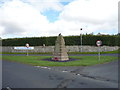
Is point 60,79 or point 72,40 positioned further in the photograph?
point 72,40

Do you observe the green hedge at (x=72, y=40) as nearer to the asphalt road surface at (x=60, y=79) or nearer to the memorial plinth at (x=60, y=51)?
the memorial plinth at (x=60, y=51)

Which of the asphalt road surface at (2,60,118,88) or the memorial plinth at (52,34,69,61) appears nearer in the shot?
the asphalt road surface at (2,60,118,88)

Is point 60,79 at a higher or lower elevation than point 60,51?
lower

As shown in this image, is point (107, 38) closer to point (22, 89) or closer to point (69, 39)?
point (69, 39)

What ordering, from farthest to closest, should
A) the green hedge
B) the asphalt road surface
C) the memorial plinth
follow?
1. the green hedge
2. the memorial plinth
3. the asphalt road surface

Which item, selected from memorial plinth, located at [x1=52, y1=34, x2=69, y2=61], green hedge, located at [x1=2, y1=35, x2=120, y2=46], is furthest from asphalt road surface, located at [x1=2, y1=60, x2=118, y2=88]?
green hedge, located at [x1=2, y1=35, x2=120, y2=46]

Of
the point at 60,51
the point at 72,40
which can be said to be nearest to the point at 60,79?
the point at 60,51

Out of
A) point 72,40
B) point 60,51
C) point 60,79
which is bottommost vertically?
point 60,79

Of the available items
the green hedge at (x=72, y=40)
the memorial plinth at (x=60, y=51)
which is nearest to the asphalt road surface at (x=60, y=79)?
the memorial plinth at (x=60, y=51)

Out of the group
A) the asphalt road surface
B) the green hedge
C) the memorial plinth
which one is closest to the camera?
the asphalt road surface

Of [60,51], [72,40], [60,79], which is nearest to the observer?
[60,79]

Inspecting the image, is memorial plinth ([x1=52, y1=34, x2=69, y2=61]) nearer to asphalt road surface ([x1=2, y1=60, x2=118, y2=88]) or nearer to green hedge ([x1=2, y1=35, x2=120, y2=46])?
asphalt road surface ([x1=2, y1=60, x2=118, y2=88])

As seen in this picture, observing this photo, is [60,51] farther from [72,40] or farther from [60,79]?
[72,40]

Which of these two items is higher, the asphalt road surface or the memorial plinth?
the memorial plinth
